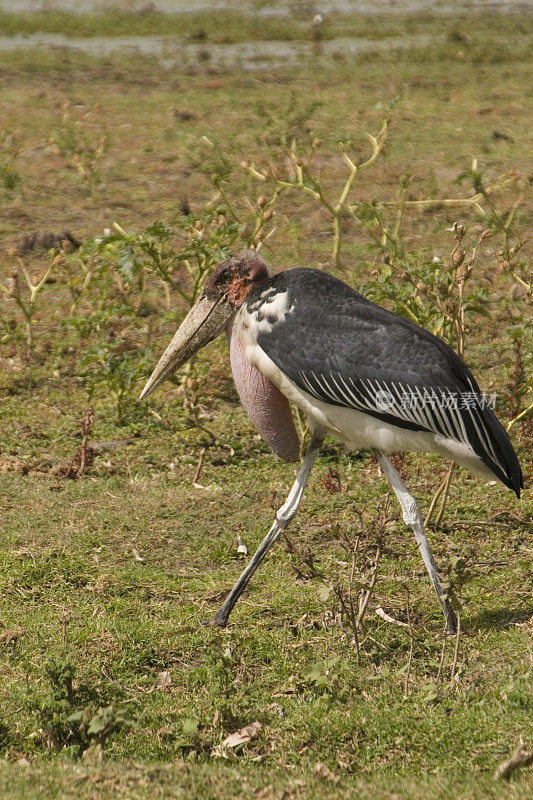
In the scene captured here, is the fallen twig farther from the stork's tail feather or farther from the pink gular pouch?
the pink gular pouch

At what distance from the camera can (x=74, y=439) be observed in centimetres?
600

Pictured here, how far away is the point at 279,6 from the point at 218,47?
186cm

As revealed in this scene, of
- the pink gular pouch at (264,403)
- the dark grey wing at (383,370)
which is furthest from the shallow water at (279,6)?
the dark grey wing at (383,370)

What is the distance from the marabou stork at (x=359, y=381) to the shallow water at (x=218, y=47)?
885 centimetres

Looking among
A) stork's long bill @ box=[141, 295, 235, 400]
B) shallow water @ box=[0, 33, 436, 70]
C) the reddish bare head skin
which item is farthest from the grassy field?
shallow water @ box=[0, 33, 436, 70]

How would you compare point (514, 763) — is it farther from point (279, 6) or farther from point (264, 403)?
point (279, 6)

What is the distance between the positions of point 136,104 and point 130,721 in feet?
28.0

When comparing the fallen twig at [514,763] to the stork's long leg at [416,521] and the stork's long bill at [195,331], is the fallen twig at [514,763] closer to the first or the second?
the stork's long leg at [416,521]

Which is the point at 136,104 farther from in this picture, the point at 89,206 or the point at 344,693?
the point at 344,693

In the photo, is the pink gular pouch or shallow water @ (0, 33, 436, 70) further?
shallow water @ (0, 33, 436, 70)

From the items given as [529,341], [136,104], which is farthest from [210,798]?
[136,104]

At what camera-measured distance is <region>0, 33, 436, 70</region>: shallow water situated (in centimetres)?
1291

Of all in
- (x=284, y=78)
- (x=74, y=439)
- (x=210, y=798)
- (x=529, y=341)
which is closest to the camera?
(x=210, y=798)

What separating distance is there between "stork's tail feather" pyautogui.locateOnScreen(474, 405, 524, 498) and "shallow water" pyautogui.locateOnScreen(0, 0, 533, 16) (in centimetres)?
1160
